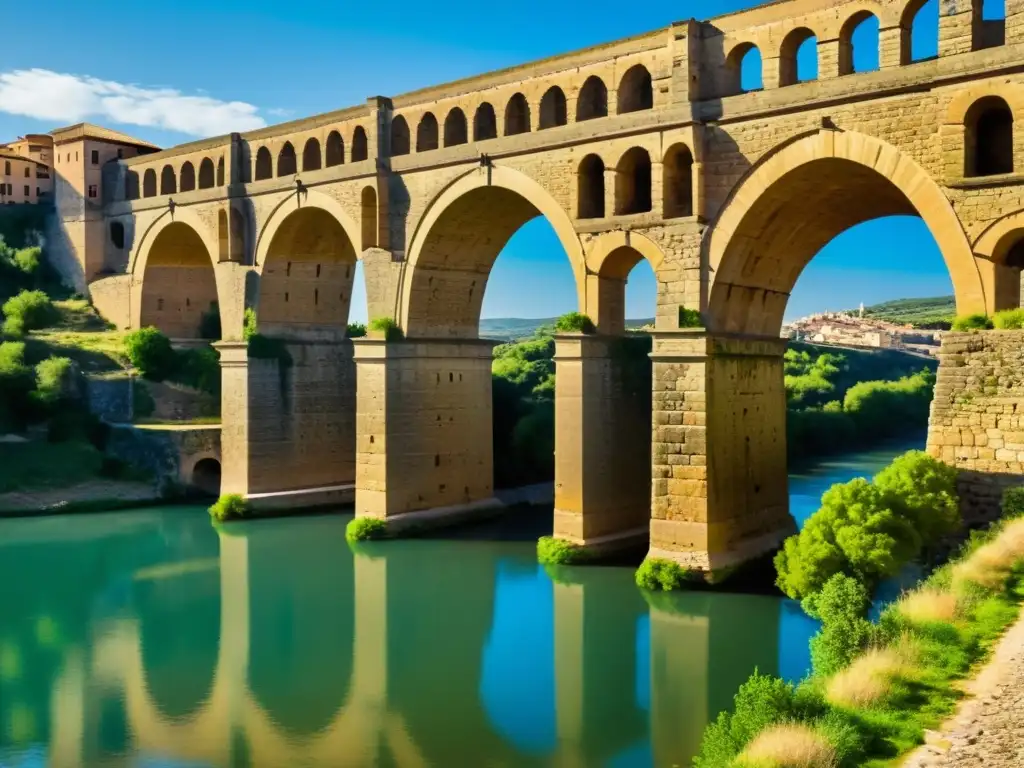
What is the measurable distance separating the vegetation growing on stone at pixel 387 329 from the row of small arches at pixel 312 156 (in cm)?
470

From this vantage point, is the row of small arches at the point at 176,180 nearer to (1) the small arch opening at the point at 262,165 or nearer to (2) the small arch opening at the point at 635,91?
(1) the small arch opening at the point at 262,165

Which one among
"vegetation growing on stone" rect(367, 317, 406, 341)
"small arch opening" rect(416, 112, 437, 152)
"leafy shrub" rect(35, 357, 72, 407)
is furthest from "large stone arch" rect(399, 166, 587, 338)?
"leafy shrub" rect(35, 357, 72, 407)

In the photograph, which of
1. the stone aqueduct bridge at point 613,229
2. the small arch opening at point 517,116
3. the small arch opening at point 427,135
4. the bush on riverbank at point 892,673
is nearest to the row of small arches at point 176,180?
the stone aqueduct bridge at point 613,229

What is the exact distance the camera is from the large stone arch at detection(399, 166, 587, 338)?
24.5m

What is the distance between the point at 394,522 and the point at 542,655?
9908mm

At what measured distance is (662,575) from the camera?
2022 cm

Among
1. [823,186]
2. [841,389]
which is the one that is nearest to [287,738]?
[823,186]

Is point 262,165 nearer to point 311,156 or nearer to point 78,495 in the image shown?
point 311,156

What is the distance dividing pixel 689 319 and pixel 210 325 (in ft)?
88.5

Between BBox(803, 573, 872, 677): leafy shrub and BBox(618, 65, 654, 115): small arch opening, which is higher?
BBox(618, 65, 654, 115): small arch opening

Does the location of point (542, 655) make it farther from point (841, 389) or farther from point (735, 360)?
point (841, 389)

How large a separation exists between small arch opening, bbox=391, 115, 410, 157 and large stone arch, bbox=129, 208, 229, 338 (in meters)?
12.2

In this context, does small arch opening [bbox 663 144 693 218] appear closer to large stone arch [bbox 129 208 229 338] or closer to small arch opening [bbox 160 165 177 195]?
large stone arch [bbox 129 208 229 338]

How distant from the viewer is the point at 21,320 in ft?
135
